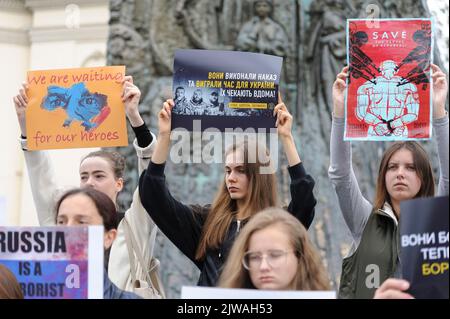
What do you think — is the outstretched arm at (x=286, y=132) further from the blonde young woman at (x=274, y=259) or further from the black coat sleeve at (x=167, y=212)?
the blonde young woman at (x=274, y=259)

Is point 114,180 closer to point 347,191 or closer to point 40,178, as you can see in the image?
point 40,178

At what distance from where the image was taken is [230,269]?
3.58m

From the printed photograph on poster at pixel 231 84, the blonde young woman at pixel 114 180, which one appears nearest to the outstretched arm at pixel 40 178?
the blonde young woman at pixel 114 180

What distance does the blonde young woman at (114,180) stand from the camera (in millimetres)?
4480

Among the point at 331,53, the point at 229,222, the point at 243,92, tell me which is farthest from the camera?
the point at 331,53

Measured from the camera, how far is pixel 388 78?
4457 millimetres

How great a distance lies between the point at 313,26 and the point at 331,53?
11.3 inches

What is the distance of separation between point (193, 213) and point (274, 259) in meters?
0.87

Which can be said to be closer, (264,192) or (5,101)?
(264,192)

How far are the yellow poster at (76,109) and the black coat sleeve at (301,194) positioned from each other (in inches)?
30.9

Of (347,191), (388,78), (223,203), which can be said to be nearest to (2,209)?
(223,203)
